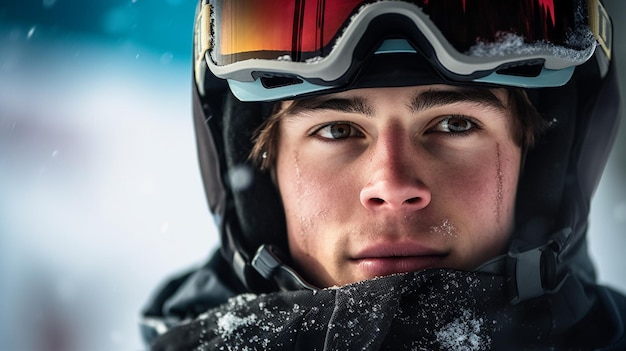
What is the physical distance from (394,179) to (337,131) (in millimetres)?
255

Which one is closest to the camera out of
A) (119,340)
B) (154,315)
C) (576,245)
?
(576,245)

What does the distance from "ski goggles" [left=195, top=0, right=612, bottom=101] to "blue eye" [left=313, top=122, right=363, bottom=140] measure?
0.15 m

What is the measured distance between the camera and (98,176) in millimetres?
5375

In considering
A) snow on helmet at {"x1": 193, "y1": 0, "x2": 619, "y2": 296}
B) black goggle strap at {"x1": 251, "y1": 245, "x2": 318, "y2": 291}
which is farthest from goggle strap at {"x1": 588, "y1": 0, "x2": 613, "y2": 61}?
black goggle strap at {"x1": 251, "y1": 245, "x2": 318, "y2": 291}

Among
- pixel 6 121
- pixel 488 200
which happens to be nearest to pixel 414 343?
pixel 488 200

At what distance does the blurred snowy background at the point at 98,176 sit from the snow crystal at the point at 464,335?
2324 millimetres

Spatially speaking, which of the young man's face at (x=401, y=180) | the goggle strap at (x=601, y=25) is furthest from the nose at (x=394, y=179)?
the goggle strap at (x=601, y=25)

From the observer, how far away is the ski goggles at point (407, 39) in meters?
1.40

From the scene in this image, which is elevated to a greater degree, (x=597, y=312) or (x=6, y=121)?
(x=597, y=312)

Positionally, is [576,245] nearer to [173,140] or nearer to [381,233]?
[381,233]

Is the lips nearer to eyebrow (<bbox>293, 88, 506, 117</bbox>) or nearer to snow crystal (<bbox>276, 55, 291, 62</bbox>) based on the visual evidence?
eyebrow (<bbox>293, 88, 506, 117</bbox>)

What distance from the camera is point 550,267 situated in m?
1.66

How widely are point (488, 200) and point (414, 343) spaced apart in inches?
16.6

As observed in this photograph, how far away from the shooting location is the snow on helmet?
141 cm
